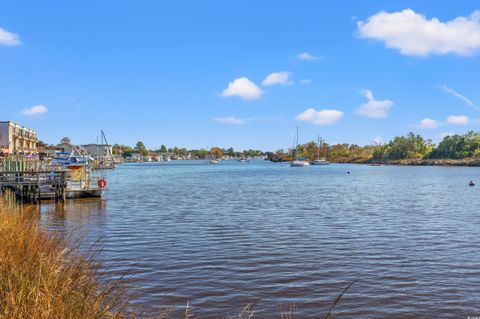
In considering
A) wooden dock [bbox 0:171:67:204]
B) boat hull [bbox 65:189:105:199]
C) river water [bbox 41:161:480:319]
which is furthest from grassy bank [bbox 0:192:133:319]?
boat hull [bbox 65:189:105:199]

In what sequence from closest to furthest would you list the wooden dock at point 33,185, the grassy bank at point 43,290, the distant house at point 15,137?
the grassy bank at point 43,290, the wooden dock at point 33,185, the distant house at point 15,137

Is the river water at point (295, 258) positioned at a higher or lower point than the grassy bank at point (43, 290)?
lower

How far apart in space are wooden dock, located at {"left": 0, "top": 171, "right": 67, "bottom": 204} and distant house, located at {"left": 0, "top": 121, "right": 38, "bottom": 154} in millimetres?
52774

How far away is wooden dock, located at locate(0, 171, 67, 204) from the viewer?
38.2m

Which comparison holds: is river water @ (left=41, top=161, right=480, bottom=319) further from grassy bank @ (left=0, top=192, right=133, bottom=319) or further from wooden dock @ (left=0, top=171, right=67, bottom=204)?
wooden dock @ (left=0, top=171, right=67, bottom=204)

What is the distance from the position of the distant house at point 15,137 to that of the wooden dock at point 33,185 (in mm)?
52774

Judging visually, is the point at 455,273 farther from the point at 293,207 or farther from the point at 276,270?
the point at 293,207

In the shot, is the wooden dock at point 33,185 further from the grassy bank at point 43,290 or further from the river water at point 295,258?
the grassy bank at point 43,290

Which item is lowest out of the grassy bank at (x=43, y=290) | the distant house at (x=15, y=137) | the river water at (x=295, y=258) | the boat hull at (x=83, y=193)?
the river water at (x=295, y=258)

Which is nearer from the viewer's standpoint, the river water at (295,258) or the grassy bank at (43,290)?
the grassy bank at (43,290)

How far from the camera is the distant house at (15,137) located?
101269mm

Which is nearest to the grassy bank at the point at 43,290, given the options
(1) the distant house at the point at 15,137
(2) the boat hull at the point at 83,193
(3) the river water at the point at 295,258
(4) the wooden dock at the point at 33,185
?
(3) the river water at the point at 295,258

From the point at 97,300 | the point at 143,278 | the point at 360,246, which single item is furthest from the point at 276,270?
the point at 97,300

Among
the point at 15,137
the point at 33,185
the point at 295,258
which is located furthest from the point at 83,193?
the point at 15,137
